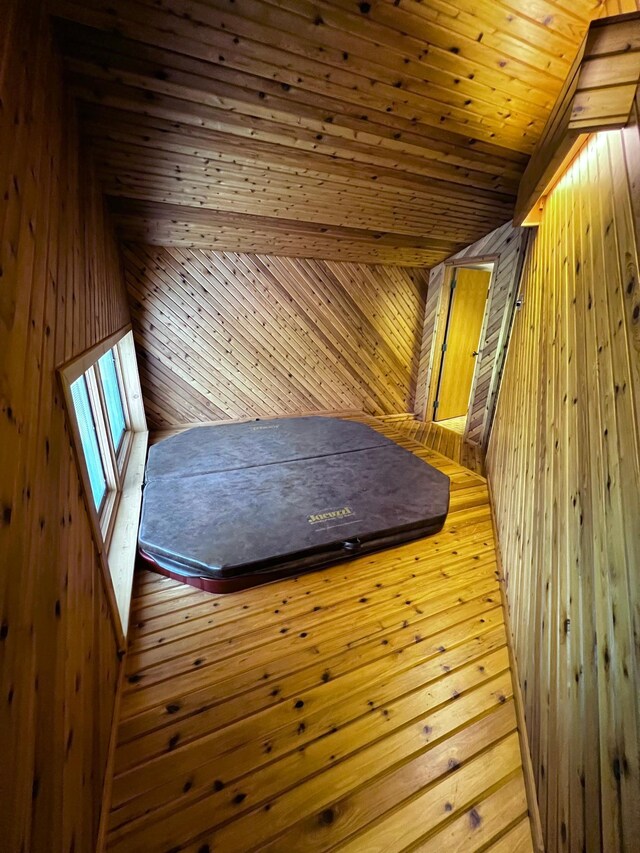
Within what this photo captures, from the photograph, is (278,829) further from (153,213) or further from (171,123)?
(153,213)

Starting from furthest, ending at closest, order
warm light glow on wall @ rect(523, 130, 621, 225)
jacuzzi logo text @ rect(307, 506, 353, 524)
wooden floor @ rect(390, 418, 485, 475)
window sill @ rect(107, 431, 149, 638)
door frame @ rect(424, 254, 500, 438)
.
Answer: door frame @ rect(424, 254, 500, 438)
wooden floor @ rect(390, 418, 485, 475)
jacuzzi logo text @ rect(307, 506, 353, 524)
window sill @ rect(107, 431, 149, 638)
warm light glow on wall @ rect(523, 130, 621, 225)

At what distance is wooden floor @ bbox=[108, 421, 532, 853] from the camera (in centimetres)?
111

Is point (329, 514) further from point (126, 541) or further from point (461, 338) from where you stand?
point (461, 338)

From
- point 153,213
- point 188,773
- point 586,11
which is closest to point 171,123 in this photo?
point 153,213

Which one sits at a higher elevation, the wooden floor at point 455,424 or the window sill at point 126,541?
the wooden floor at point 455,424

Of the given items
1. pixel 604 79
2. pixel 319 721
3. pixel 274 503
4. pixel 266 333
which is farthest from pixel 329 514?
pixel 266 333

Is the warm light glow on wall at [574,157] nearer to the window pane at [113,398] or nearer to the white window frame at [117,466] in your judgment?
the white window frame at [117,466]

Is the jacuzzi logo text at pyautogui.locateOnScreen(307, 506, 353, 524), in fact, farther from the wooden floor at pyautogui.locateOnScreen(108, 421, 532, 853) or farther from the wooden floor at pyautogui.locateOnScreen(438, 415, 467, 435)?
the wooden floor at pyautogui.locateOnScreen(438, 415, 467, 435)

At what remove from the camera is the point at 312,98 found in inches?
81.7

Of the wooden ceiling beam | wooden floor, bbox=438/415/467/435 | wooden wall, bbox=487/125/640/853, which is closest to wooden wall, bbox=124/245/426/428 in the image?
wooden floor, bbox=438/415/467/435

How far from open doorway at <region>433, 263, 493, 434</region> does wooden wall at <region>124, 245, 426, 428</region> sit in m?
0.52

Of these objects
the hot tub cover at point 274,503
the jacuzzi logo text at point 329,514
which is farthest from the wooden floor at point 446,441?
the jacuzzi logo text at point 329,514

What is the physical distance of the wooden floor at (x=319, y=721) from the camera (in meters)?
1.11

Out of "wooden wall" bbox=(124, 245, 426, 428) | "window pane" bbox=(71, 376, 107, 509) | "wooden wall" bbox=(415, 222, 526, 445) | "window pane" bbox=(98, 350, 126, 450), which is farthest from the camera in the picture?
"wooden wall" bbox=(124, 245, 426, 428)
